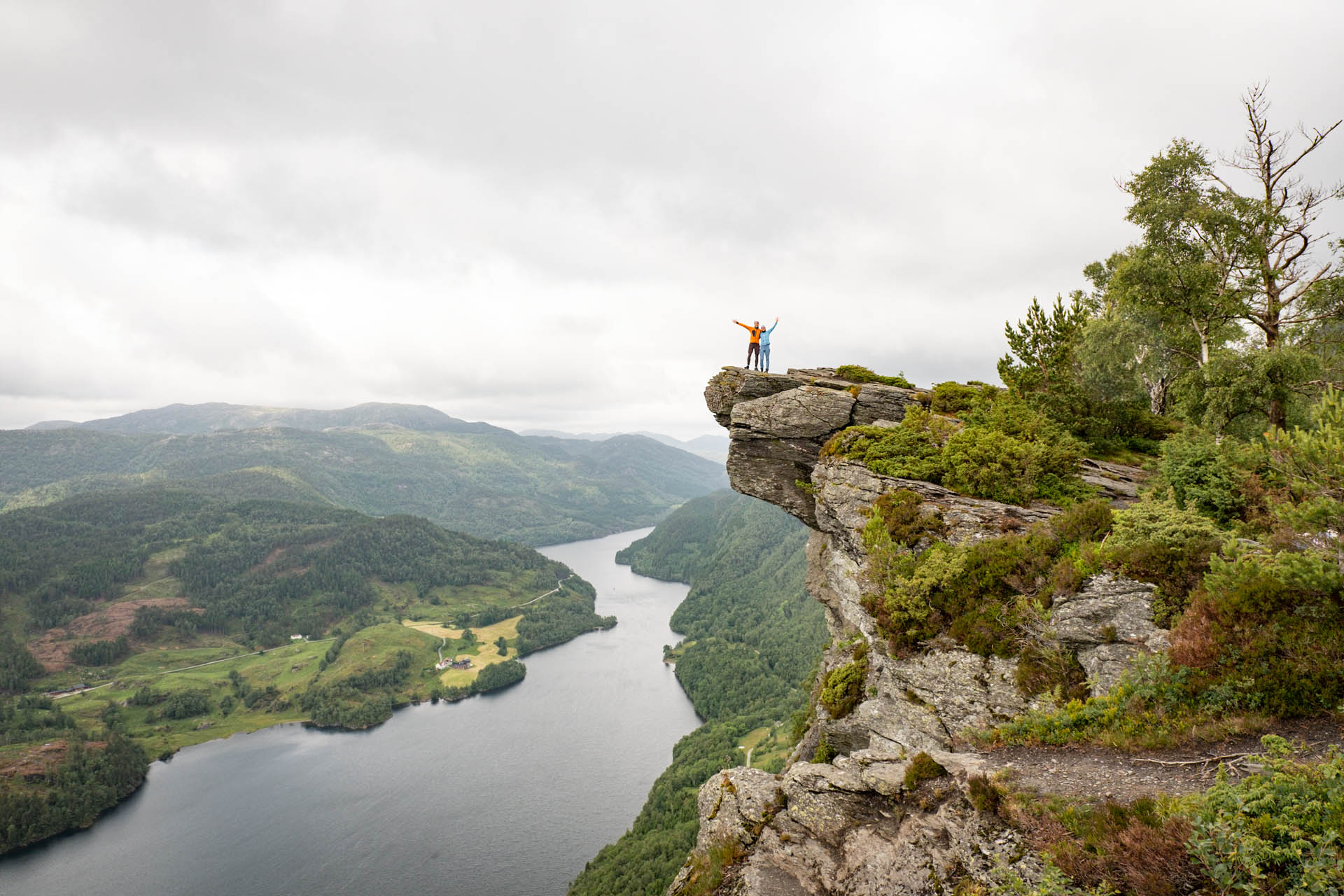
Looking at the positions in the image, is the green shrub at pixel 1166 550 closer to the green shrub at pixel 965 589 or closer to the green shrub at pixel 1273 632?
the green shrub at pixel 1273 632

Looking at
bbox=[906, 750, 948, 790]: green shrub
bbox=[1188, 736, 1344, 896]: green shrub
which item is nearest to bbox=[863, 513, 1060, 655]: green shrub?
bbox=[906, 750, 948, 790]: green shrub

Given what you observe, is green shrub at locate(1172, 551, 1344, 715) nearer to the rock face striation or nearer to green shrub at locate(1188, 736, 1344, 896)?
the rock face striation

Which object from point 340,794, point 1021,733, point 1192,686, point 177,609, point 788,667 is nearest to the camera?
point 1192,686

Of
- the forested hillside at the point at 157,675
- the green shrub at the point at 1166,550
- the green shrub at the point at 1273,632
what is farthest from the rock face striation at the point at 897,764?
the forested hillside at the point at 157,675

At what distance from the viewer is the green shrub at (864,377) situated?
2988 cm

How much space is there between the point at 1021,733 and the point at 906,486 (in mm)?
9189

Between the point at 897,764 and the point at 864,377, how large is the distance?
21.9 meters

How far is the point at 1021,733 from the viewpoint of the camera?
39.5 ft

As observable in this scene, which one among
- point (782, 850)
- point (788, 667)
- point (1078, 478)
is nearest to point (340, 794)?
point (788, 667)

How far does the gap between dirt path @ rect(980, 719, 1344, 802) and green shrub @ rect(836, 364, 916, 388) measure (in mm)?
21679

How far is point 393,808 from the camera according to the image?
88312mm

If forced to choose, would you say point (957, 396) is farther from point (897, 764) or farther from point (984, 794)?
point (984, 794)

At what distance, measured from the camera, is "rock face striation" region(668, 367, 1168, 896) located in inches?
414

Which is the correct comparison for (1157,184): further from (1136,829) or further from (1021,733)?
(1136,829)
